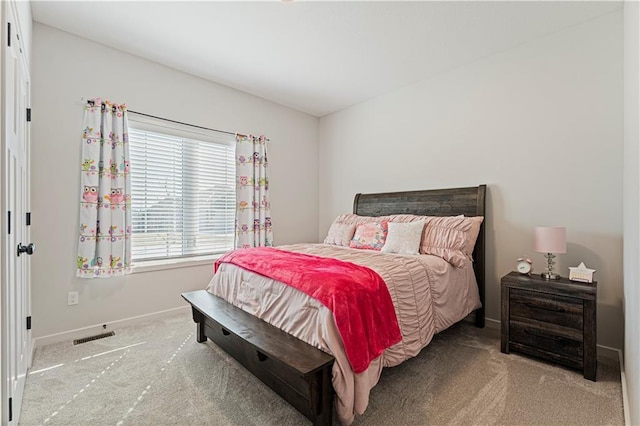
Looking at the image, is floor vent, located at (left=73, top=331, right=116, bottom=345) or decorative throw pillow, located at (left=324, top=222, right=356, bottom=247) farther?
decorative throw pillow, located at (left=324, top=222, right=356, bottom=247)

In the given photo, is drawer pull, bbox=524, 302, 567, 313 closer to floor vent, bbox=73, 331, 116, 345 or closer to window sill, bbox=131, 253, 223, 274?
window sill, bbox=131, 253, 223, 274

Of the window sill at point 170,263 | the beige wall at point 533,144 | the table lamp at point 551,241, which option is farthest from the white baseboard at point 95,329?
the table lamp at point 551,241

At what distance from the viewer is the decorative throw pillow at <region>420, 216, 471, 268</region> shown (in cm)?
266

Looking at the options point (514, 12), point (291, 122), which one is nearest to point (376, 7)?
point (514, 12)

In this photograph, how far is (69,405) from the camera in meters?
1.75

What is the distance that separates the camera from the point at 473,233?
9.27 ft

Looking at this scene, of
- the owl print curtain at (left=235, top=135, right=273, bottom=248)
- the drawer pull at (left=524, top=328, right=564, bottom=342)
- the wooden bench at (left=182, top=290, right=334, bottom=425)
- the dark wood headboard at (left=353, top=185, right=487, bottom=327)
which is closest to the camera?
the wooden bench at (left=182, top=290, right=334, bottom=425)

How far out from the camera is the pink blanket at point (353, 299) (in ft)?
5.15

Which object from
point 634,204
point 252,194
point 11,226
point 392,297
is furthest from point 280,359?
point 252,194

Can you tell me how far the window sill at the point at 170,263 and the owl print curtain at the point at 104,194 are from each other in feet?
0.56

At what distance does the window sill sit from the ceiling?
215 cm

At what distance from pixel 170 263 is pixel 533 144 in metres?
3.82

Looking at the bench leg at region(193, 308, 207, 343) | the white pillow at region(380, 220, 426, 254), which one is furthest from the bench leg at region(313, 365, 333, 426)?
the white pillow at region(380, 220, 426, 254)

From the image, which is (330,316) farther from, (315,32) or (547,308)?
(315,32)
